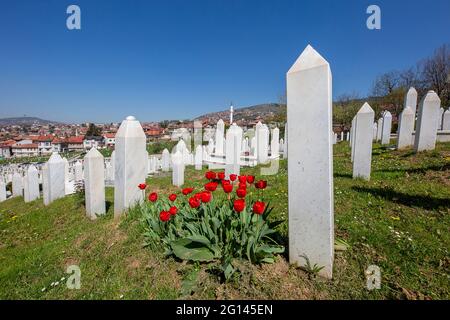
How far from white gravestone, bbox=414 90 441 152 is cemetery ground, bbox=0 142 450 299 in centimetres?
337

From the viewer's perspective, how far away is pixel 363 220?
12.0 ft

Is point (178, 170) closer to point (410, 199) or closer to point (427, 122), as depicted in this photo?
point (410, 199)

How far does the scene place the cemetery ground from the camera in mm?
2203

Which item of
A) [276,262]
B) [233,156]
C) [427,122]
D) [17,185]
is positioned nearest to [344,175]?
[233,156]

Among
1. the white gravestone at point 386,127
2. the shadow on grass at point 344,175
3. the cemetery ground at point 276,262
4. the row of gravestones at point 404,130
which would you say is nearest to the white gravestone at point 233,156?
the cemetery ground at point 276,262

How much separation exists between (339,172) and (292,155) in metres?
5.61

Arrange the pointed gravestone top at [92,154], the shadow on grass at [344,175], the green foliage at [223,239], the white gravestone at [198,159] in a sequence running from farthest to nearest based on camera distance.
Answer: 1. the white gravestone at [198,159]
2. the shadow on grass at [344,175]
3. the pointed gravestone top at [92,154]
4. the green foliage at [223,239]

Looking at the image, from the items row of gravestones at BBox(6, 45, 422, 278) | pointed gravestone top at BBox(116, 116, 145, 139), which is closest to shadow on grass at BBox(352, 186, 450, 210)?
row of gravestones at BBox(6, 45, 422, 278)

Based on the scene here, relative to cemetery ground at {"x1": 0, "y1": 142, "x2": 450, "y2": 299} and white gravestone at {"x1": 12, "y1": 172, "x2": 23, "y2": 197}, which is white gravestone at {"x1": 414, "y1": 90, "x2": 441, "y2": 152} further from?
white gravestone at {"x1": 12, "y1": 172, "x2": 23, "y2": 197}

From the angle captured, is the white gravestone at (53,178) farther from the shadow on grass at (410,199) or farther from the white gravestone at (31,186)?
the shadow on grass at (410,199)

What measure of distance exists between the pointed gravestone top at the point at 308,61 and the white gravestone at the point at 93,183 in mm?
4505

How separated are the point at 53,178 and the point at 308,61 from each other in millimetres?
8111

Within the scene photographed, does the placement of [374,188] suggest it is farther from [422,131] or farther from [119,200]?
Answer: [119,200]

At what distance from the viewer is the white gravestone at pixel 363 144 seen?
5.98 metres
